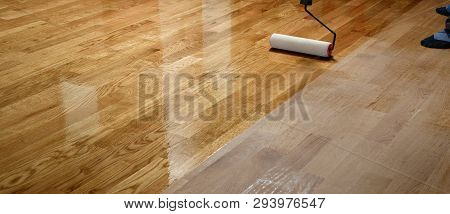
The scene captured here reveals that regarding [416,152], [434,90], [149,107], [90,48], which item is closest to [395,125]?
[416,152]

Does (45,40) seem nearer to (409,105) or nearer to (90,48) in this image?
(90,48)

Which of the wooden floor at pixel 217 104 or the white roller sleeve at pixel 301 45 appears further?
the white roller sleeve at pixel 301 45

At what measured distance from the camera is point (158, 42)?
A: 2760mm

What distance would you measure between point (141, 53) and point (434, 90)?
1.21 m

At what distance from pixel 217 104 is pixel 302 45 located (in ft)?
2.06

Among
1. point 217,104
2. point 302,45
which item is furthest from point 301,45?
point 217,104

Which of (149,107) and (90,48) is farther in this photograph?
(90,48)

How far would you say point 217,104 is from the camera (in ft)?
6.99

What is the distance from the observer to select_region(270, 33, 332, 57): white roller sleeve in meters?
2.54

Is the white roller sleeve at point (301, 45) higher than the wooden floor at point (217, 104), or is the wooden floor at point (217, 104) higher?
the white roller sleeve at point (301, 45)

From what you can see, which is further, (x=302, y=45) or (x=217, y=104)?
(x=302, y=45)

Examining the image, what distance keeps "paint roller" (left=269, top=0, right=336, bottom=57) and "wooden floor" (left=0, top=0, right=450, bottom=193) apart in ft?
0.15

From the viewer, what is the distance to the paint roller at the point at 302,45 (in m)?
2.54

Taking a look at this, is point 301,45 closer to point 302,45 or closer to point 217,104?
point 302,45
